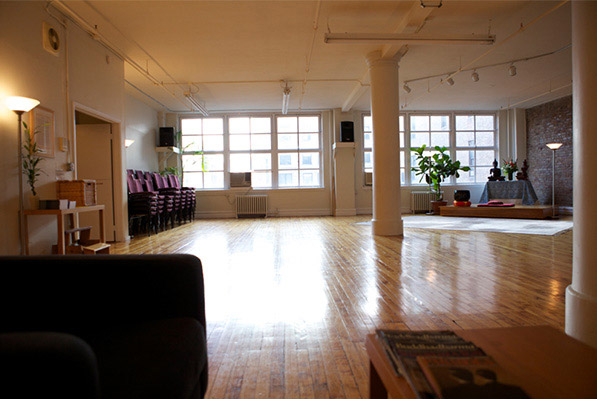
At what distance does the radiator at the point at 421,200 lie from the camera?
11523 millimetres

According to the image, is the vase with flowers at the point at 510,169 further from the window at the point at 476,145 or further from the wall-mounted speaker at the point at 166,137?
the wall-mounted speaker at the point at 166,137

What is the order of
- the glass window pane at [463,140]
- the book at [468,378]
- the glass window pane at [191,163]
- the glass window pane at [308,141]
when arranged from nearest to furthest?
the book at [468,378] < the glass window pane at [191,163] < the glass window pane at [308,141] < the glass window pane at [463,140]

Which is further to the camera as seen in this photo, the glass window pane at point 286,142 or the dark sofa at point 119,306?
the glass window pane at point 286,142

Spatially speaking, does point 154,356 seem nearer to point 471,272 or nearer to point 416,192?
point 471,272

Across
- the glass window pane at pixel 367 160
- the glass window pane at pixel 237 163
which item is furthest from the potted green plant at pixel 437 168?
the glass window pane at pixel 237 163

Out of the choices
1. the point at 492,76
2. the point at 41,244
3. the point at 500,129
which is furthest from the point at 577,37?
the point at 500,129

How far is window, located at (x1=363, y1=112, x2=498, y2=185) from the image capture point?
38.8ft

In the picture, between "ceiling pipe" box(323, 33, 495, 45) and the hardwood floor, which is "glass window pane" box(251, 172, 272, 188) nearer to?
the hardwood floor

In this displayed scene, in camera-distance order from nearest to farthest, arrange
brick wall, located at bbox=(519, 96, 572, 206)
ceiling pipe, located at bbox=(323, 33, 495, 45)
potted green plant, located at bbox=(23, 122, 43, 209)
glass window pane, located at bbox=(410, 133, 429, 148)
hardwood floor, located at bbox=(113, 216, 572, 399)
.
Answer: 1. hardwood floor, located at bbox=(113, 216, 572, 399)
2. potted green plant, located at bbox=(23, 122, 43, 209)
3. ceiling pipe, located at bbox=(323, 33, 495, 45)
4. brick wall, located at bbox=(519, 96, 572, 206)
5. glass window pane, located at bbox=(410, 133, 429, 148)

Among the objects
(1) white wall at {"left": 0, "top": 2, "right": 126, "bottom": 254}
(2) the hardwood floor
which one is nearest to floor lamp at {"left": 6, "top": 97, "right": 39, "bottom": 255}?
(1) white wall at {"left": 0, "top": 2, "right": 126, "bottom": 254}

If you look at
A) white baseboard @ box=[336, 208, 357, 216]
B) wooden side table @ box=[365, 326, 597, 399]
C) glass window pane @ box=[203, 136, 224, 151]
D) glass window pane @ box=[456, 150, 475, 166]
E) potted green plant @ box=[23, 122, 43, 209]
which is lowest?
white baseboard @ box=[336, 208, 357, 216]

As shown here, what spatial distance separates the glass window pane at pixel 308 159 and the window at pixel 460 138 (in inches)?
114

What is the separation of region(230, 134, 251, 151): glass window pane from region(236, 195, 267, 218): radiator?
1581 mm

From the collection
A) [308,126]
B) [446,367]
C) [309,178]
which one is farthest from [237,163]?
[446,367]
